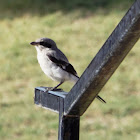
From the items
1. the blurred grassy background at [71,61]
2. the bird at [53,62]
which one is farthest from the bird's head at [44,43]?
the blurred grassy background at [71,61]

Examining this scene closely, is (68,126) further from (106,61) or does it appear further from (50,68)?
(50,68)

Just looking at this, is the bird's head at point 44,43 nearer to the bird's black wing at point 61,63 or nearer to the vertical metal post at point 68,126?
the bird's black wing at point 61,63

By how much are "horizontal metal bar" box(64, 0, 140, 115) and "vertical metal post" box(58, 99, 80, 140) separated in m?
0.05

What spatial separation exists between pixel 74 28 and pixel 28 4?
1.88 meters

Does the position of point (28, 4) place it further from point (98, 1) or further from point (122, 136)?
point (122, 136)

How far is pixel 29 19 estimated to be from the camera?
1273 cm

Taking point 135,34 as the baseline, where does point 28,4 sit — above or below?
above

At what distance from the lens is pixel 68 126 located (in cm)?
246

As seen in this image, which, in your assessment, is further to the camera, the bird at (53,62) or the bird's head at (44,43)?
the bird at (53,62)

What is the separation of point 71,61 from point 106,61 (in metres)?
8.58

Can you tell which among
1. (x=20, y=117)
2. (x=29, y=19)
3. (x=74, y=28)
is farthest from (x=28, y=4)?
(x=20, y=117)

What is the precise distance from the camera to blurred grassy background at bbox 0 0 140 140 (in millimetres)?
8078

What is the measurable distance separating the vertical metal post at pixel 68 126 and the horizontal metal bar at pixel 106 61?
5 centimetres

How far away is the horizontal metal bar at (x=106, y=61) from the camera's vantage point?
77.9 inches
